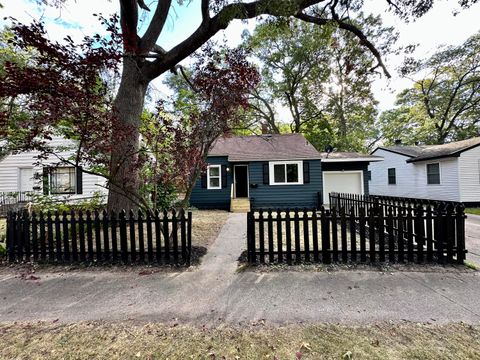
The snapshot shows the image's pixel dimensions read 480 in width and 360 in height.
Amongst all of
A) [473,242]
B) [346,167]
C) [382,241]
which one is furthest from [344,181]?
[382,241]

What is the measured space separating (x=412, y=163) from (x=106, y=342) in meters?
19.1

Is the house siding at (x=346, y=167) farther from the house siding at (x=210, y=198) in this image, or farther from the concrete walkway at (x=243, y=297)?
the concrete walkway at (x=243, y=297)

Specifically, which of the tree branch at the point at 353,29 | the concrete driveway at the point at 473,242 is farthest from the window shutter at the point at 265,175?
the concrete driveway at the point at 473,242

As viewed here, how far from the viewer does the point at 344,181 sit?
14023 mm

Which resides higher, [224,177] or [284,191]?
[224,177]

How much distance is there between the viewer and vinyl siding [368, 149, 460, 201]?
42.6ft

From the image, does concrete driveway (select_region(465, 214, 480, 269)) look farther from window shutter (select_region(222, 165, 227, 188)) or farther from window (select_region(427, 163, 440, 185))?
window shutter (select_region(222, 165, 227, 188))

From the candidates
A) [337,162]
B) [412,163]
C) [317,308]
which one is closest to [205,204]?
[337,162]

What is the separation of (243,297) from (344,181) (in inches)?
504

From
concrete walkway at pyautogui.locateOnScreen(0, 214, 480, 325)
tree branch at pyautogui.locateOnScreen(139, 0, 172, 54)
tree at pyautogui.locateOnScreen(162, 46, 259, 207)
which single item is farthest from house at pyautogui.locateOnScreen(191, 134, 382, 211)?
concrete walkway at pyautogui.locateOnScreen(0, 214, 480, 325)

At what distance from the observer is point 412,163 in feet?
51.2

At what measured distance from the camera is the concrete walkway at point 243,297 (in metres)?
2.68

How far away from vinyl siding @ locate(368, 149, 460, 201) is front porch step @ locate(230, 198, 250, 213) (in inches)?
462

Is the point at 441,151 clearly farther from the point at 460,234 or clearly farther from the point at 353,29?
the point at 460,234
